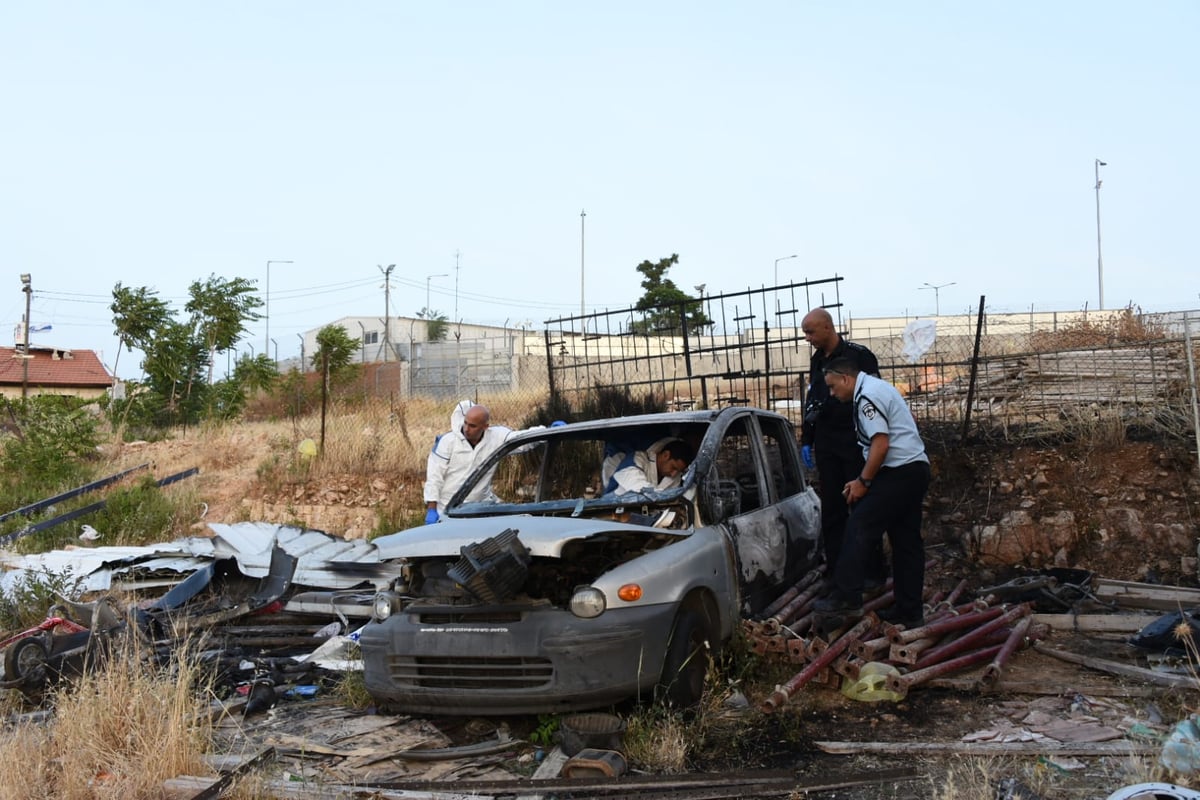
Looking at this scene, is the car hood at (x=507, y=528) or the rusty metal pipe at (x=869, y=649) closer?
the car hood at (x=507, y=528)

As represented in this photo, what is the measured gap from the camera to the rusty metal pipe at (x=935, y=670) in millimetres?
4945

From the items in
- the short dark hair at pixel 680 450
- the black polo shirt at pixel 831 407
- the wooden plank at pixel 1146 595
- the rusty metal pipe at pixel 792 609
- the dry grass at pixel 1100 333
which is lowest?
the wooden plank at pixel 1146 595

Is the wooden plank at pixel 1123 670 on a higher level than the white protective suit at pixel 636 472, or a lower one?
lower

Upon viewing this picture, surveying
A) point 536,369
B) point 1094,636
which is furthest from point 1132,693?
point 536,369

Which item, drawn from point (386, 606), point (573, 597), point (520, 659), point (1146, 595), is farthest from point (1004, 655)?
point (386, 606)

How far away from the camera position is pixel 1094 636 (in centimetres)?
617

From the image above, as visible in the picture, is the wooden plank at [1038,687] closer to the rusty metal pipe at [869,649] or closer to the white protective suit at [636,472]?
the rusty metal pipe at [869,649]

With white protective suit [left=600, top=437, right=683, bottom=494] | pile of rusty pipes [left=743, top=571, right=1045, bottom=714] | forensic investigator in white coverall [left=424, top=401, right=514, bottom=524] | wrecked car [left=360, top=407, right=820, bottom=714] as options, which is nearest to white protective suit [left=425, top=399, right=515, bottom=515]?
forensic investigator in white coverall [left=424, top=401, right=514, bottom=524]

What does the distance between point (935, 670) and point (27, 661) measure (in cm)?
531

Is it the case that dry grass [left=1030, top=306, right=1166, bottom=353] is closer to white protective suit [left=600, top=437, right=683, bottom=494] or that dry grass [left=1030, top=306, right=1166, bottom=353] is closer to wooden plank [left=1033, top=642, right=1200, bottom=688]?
wooden plank [left=1033, top=642, right=1200, bottom=688]

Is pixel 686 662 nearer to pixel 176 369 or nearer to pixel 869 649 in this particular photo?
pixel 869 649

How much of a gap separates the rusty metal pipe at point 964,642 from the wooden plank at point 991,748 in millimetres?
945

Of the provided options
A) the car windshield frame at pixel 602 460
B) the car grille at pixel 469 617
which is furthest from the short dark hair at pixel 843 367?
the car grille at pixel 469 617

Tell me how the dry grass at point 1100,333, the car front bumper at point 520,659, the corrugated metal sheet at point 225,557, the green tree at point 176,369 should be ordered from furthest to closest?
the green tree at point 176,369 < the dry grass at point 1100,333 < the corrugated metal sheet at point 225,557 < the car front bumper at point 520,659
